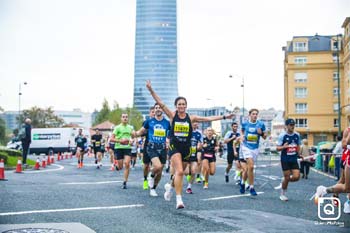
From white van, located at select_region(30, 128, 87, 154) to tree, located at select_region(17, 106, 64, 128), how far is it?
34.3 m

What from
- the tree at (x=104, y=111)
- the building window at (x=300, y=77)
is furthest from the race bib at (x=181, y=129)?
the tree at (x=104, y=111)

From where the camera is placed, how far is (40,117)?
98.8 meters

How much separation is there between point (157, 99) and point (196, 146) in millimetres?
5668

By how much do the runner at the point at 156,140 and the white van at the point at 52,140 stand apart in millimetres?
49699

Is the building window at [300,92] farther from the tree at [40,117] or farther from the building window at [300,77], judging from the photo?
the tree at [40,117]

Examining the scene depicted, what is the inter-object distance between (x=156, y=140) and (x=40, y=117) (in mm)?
89911

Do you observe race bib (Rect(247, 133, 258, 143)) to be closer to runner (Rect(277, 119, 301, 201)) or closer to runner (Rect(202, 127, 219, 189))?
runner (Rect(277, 119, 301, 201))

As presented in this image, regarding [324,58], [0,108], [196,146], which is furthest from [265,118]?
[324,58]

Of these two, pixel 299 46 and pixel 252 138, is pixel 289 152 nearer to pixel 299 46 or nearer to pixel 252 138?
pixel 252 138

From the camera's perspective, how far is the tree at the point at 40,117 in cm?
9738

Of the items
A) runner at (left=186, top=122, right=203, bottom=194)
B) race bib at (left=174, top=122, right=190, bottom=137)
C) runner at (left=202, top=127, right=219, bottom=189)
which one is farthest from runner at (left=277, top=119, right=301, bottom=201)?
runner at (left=202, top=127, right=219, bottom=189)

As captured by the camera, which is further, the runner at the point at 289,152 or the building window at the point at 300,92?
the building window at the point at 300,92

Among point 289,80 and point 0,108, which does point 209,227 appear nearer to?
point 0,108

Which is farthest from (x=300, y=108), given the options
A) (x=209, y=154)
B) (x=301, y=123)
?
(x=209, y=154)
